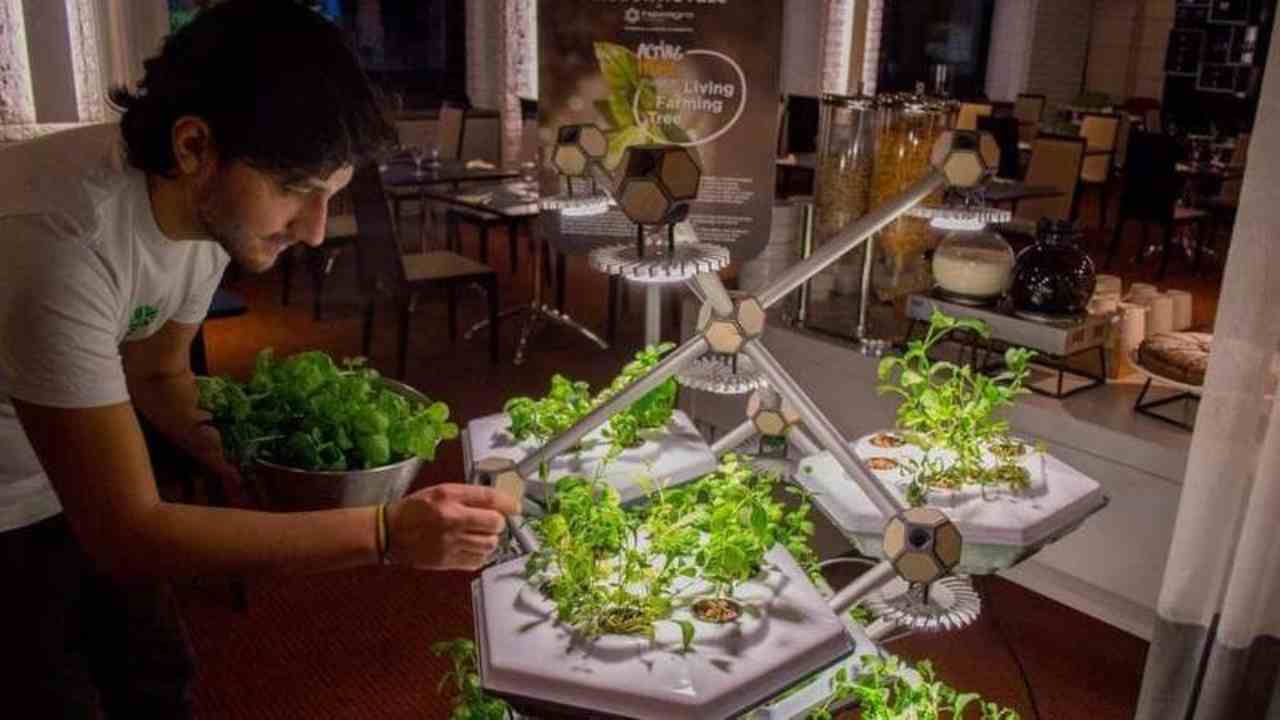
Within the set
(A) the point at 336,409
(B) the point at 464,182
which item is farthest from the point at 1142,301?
(B) the point at 464,182

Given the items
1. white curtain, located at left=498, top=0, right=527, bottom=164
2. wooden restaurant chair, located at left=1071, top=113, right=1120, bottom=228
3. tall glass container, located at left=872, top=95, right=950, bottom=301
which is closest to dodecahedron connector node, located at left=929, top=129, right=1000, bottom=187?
tall glass container, located at left=872, top=95, right=950, bottom=301

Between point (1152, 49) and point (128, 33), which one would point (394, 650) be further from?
point (1152, 49)

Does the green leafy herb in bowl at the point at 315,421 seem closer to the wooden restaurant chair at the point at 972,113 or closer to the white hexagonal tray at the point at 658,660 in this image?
the white hexagonal tray at the point at 658,660

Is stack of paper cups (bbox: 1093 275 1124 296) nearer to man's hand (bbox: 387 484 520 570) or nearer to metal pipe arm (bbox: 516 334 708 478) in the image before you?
metal pipe arm (bbox: 516 334 708 478)

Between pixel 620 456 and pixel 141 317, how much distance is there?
1.88 feet

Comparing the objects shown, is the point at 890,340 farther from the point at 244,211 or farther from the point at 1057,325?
the point at 244,211

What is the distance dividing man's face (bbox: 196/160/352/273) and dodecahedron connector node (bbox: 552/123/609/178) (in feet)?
0.91

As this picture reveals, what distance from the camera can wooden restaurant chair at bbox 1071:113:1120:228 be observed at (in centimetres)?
756

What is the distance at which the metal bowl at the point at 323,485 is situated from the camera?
0.94 meters

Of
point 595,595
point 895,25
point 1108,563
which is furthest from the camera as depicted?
point 895,25

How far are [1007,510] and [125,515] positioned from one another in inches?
38.1

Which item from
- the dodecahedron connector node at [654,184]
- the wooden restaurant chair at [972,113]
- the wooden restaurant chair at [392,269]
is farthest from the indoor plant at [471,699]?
the wooden restaurant chair at [972,113]

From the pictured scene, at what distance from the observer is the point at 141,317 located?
122 cm

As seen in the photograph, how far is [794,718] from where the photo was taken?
1.21 m
